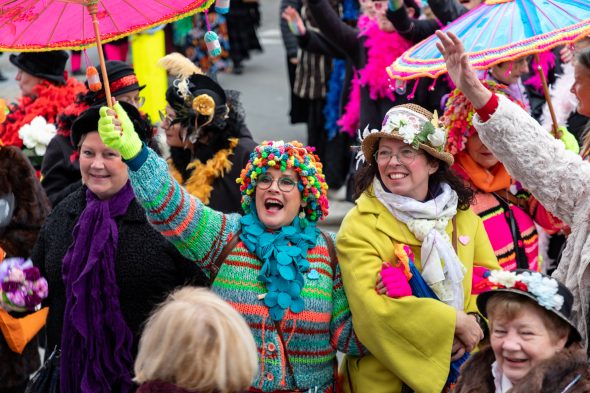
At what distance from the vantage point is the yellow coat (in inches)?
160

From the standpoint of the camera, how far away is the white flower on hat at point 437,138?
4305 millimetres

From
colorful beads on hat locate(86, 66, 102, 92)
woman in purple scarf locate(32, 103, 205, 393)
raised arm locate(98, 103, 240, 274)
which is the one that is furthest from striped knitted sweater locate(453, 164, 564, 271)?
colorful beads on hat locate(86, 66, 102, 92)

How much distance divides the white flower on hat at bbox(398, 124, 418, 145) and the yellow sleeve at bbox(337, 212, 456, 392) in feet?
1.69

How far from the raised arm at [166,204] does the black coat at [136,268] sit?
275 millimetres

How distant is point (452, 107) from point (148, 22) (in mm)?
1752

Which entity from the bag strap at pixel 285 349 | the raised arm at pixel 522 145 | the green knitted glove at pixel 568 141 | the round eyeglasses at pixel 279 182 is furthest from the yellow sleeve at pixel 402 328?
the green knitted glove at pixel 568 141

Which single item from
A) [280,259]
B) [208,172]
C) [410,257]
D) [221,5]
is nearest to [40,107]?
[208,172]

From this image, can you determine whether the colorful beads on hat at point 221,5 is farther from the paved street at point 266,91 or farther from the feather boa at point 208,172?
the paved street at point 266,91

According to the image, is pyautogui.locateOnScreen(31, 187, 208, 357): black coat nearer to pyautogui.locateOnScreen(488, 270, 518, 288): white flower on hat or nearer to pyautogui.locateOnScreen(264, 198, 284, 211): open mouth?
pyautogui.locateOnScreen(264, 198, 284, 211): open mouth

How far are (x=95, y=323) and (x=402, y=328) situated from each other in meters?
1.30

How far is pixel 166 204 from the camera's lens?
3.88 metres

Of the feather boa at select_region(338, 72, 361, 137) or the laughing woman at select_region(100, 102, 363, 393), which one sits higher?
the laughing woman at select_region(100, 102, 363, 393)

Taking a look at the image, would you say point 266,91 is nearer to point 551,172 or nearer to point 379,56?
point 379,56

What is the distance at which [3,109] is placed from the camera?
5.74 m
